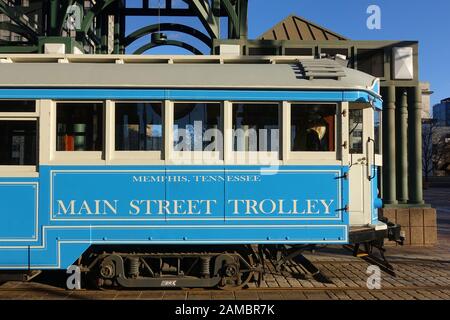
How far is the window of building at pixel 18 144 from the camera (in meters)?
5.27

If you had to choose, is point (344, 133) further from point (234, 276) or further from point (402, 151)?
point (402, 151)

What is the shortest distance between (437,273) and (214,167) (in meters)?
4.23

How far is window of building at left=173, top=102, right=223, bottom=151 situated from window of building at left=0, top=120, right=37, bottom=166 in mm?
1714

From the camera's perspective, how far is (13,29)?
10906 mm

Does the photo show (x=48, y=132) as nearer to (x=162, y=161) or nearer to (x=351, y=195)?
(x=162, y=161)

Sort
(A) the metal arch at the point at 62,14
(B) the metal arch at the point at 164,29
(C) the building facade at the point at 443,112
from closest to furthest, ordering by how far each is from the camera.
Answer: (A) the metal arch at the point at 62,14, (B) the metal arch at the point at 164,29, (C) the building facade at the point at 443,112

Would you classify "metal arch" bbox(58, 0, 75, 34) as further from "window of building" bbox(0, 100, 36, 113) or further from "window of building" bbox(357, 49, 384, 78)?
"window of building" bbox(357, 49, 384, 78)

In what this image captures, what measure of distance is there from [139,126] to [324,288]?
327cm

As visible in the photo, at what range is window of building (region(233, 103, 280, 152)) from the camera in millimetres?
5398

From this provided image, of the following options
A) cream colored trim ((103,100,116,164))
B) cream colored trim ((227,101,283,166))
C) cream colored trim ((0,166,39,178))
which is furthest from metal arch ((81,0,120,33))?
cream colored trim ((227,101,283,166))

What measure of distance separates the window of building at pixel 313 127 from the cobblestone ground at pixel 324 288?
1.90 metres

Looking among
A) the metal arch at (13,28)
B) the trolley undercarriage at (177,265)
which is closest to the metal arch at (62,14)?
the metal arch at (13,28)

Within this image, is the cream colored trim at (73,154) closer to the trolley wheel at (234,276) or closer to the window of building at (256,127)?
the window of building at (256,127)

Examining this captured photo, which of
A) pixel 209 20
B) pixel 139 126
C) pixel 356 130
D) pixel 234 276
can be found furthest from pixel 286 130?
pixel 209 20
